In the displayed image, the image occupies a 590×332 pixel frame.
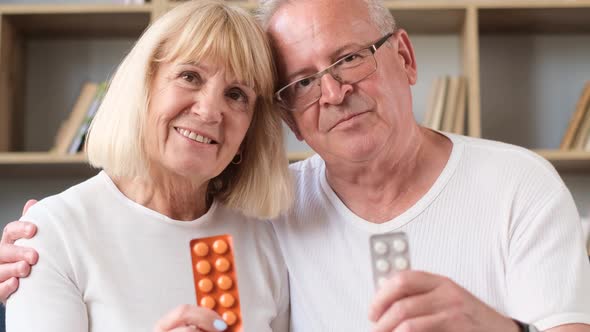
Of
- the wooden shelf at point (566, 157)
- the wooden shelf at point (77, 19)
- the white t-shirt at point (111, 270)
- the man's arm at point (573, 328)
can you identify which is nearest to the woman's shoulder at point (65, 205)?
the white t-shirt at point (111, 270)

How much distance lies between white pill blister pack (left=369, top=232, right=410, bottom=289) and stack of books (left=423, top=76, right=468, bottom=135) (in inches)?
67.9

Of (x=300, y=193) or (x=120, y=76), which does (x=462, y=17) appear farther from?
(x=120, y=76)

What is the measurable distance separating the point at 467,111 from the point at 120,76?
1.45m

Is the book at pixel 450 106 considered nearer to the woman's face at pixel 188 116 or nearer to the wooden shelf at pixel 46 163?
the wooden shelf at pixel 46 163

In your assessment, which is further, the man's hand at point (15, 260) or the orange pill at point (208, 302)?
the man's hand at point (15, 260)

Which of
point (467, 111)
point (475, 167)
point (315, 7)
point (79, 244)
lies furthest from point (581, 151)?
point (79, 244)

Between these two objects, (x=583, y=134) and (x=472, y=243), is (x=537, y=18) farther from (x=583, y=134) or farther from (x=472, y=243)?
(x=472, y=243)

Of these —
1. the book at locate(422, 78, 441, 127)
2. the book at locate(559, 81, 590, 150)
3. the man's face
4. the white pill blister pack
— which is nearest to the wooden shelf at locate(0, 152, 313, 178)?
the book at locate(422, 78, 441, 127)

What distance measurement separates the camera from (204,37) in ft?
4.59

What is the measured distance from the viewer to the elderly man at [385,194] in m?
1.36

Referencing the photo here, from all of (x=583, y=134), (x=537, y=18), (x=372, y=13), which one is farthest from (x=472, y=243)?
(x=537, y=18)

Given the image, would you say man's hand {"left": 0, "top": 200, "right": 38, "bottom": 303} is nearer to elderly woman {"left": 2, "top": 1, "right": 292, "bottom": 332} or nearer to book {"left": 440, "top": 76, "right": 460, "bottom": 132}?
elderly woman {"left": 2, "top": 1, "right": 292, "bottom": 332}

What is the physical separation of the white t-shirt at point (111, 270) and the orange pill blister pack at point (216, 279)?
0.35 metres

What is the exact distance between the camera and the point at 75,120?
2607 mm
